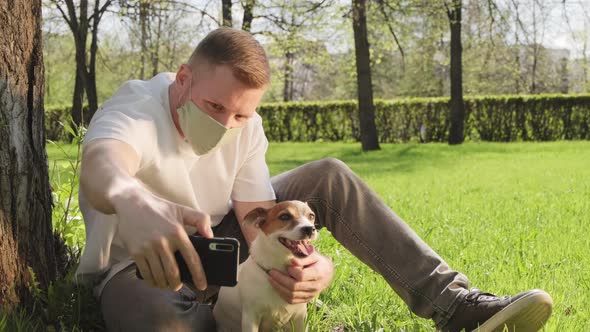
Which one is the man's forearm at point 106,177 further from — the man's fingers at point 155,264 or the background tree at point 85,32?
the background tree at point 85,32

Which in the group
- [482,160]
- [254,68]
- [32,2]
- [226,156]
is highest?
[32,2]

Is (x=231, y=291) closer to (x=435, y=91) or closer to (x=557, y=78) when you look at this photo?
(x=435, y=91)

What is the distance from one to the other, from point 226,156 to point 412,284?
3.18ft

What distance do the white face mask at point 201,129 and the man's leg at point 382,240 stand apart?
0.51 meters

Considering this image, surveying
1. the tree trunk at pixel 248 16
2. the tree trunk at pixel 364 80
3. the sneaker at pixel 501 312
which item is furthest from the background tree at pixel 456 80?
the sneaker at pixel 501 312

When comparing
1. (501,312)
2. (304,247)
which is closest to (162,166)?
(304,247)

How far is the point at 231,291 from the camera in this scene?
2619mm

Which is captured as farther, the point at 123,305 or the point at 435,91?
the point at 435,91

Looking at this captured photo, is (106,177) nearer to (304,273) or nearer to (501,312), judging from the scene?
(304,273)

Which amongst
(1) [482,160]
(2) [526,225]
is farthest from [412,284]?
(1) [482,160]

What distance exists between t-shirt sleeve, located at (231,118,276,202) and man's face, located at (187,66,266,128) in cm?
49

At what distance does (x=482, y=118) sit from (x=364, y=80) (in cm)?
632

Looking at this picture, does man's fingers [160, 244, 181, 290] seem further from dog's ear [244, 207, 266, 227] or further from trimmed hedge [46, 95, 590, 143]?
trimmed hedge [46, 95, 590, 143]

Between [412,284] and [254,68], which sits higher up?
[254,68]
